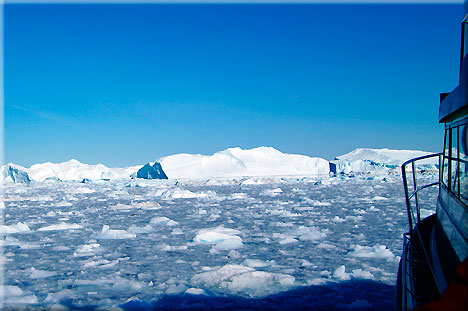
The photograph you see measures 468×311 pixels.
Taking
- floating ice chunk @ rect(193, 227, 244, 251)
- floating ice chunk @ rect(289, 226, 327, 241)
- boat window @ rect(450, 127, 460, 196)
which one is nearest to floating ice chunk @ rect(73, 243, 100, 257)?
floating ice chunk @ rect(193, 227, 244, 251)

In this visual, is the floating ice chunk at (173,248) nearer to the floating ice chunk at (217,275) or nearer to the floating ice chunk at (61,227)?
the floating ice chunk at (217,275)

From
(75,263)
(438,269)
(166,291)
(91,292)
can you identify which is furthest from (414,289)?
(75,263)

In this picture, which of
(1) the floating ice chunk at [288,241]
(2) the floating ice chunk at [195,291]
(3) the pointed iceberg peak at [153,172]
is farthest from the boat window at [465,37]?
(3) the pointed iceberg peak at [153,172]

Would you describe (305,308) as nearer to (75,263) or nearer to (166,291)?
(166,291)

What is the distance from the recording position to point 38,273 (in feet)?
13.3

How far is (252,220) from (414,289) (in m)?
5.77

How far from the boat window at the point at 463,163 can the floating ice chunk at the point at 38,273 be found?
13.1 feet

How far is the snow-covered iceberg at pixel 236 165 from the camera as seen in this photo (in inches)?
1836

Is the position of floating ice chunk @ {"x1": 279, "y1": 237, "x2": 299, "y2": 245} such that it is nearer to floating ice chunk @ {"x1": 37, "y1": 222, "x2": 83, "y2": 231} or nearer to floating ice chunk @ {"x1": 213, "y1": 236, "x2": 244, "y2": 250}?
floating ice chunk @ {"x1": 213, "y1": 236, "x2": 244, "y2": 250}

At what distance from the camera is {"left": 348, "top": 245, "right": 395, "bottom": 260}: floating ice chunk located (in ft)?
14.8

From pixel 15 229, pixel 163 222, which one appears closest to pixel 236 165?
pixel 163 222

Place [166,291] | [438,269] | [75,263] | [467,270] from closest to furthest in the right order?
[467,270], [438,269], [166,291], [75,263]

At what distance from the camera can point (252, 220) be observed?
26.0 ft

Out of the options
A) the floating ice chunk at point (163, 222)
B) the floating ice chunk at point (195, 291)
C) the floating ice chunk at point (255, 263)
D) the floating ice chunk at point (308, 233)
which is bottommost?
the floating ice chunk at point (163, 222)
